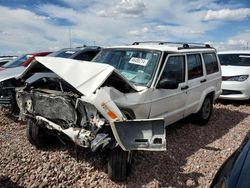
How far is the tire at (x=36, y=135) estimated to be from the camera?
4.76 metres

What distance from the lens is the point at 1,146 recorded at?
4.95 meters

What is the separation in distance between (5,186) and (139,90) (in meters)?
2.29

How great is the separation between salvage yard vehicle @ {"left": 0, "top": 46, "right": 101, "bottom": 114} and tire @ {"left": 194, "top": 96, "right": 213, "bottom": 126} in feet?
12.8

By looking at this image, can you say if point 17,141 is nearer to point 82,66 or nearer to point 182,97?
point 82,66

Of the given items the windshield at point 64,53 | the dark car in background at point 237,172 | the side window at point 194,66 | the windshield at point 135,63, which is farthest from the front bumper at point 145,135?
the windshield at point 64,53

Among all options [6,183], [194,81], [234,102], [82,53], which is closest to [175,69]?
[194,81]

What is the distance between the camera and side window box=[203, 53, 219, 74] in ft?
21.6

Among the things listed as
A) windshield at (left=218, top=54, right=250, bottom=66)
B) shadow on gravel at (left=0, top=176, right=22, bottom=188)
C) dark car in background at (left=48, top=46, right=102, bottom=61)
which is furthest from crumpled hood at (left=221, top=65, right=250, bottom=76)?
shadow on gravel at (left=0, top=176, right=22, bottom=188)

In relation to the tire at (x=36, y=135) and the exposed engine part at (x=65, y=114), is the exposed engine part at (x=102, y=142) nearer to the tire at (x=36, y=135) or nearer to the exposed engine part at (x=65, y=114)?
the exposed engine part at (x=65, y=114)

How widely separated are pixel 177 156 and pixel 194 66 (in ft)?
7.08

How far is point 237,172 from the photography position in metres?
2.19

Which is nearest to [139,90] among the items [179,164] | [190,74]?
[179,164]

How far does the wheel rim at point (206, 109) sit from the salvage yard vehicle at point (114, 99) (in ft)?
2.73

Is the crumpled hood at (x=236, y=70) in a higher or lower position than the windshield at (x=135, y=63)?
lower
